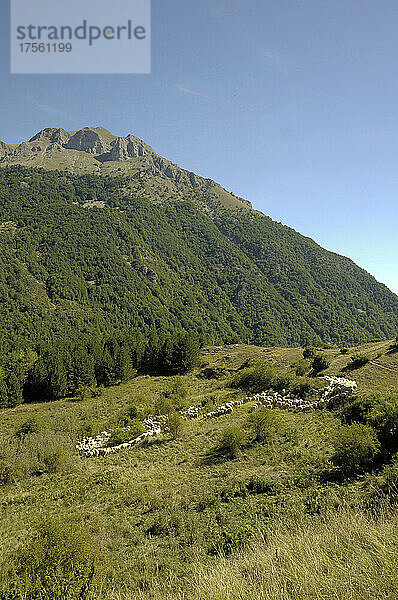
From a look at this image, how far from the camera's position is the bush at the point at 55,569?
580cm

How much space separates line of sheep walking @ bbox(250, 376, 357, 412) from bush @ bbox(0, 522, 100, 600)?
17.3m

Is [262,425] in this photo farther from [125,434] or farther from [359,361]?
[359,361]

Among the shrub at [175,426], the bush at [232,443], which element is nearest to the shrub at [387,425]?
the bush at [232,443]

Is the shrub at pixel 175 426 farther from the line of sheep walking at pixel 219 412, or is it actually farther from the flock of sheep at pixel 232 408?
the line of sheep walking at pixel 219 412

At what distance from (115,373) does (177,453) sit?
3360cm

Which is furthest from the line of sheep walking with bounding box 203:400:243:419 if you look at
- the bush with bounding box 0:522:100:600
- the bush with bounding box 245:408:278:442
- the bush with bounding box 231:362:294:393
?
the bush with bounding box 0:522:100:600

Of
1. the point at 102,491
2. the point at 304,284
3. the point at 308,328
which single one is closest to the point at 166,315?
the point at 308,328

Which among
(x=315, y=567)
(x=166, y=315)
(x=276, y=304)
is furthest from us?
(x=276, y=304)

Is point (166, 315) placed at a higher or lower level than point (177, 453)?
higher

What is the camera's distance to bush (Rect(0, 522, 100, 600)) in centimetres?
580

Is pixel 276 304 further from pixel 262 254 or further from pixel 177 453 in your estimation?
pixel 177 453

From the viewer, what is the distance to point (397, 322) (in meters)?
146

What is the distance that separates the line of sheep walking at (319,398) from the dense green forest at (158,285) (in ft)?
256

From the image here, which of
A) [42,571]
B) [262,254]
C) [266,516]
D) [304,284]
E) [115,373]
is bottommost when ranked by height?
[115,373]
